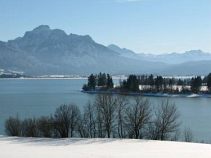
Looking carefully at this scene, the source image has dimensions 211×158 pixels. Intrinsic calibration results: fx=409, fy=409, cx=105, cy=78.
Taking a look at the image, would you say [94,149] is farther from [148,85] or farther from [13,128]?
[148,85]

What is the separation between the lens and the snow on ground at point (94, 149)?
19734 millimetres

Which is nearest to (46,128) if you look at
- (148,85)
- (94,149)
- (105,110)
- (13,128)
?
(13,128)

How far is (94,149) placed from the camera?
22547 millimetres

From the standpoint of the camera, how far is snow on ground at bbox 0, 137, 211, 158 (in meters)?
19.7

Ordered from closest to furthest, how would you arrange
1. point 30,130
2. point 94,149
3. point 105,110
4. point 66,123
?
point 94,149
point 30,130
point 66,123
point 105,110

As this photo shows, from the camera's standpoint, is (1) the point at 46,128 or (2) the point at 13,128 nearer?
(1) the point at 46,128

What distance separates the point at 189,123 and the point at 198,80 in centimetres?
7374

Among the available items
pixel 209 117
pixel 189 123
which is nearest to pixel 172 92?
pixel 209 117

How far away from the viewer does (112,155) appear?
20.0m

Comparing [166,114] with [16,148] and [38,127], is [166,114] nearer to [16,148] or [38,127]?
[38,127]

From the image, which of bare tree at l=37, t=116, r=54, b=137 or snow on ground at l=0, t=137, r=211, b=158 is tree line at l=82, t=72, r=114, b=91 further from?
snow on ground at l=0, t=137, r=211, b=158

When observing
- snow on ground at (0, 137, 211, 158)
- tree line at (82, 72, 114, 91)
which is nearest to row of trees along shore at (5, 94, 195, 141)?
snow on ground at (0, 137, 211, 158)

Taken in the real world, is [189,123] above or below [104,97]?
below

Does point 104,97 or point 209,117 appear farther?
point 209,117
